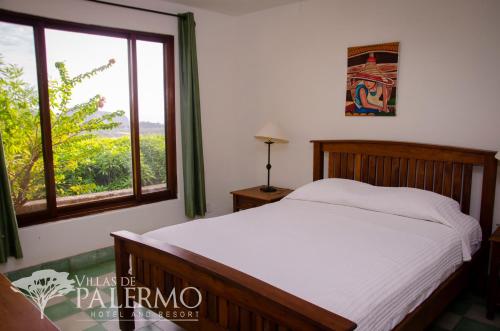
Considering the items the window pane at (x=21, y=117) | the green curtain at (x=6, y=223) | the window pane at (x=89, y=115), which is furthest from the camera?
the window pane at (x=89, y=115)

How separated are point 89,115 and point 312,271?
2515mm

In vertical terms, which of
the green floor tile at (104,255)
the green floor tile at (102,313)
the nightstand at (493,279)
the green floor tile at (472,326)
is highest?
the nightstand at (493,279)

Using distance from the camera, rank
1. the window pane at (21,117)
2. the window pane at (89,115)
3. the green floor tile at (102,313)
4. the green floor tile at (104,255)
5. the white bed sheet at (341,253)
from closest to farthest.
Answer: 1. the white bed sheet at (341,253)
2. the green floor tile at (102,313)
3. the window pane at (21,117)
4. the window pane at (89,115)
5. the green floor tile at (104,255)

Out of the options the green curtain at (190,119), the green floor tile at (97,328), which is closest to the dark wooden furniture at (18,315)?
the green floor tile at (97,328)

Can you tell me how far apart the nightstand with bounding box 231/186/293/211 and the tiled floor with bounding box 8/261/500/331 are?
4.88 feet

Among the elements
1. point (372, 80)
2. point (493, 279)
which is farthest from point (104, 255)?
point (493, 279)

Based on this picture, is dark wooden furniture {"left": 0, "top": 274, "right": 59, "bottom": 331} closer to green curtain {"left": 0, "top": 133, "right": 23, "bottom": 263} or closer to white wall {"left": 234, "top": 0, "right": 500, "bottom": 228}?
green curtain {"left": 0, "top": 133, "right": 23, "bottom": 263}

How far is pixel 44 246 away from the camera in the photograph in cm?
305

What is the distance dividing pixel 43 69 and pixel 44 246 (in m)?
1.42

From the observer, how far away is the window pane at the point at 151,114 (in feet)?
12.0

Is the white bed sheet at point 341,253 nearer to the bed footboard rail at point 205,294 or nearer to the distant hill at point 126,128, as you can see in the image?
the bed footboard rail at point 205,294

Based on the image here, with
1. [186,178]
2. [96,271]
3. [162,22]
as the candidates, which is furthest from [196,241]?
[162,22]

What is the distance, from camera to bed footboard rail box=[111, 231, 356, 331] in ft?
4.63

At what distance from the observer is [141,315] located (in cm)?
251
